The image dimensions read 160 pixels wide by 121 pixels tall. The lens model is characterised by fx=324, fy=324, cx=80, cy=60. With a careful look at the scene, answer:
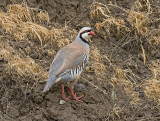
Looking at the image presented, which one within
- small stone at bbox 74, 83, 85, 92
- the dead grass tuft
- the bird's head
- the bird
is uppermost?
the bird's head

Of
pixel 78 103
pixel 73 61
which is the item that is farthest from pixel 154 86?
pixel 73 61

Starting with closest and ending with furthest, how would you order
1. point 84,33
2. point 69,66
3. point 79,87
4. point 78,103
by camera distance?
point 69,66, point 78,103, point 79,87, point 84,33

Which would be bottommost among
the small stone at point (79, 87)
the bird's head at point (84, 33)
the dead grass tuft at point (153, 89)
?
the dead grass tuft at point (153, 89)

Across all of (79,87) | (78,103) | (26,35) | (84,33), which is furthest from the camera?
(26,35)

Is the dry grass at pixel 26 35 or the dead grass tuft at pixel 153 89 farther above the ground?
the dry grass at pixel 26 35

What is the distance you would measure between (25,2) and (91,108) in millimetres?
2644

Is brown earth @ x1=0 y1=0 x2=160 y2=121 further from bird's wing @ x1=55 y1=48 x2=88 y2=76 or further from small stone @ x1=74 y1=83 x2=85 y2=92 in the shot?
bird's wing @ x1=55 y1=48 x2=88 y2=76

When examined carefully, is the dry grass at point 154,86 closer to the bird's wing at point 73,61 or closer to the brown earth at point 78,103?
the brown earth at point 78,103

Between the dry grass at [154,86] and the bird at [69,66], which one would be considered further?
the dry grass at [154,86]

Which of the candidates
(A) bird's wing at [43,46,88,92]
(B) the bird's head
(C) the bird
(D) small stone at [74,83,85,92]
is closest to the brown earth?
(D) small stone at [74,83,85,92]

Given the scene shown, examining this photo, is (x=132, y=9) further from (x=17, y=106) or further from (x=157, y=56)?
(x=17, y=106)

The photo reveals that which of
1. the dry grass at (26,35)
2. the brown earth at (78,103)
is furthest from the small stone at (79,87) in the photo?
the dry grass at (26,35)

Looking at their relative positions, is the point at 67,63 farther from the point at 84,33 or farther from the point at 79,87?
the point at 84,33

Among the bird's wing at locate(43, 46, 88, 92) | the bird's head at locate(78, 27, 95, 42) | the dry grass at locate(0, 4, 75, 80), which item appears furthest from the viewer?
the bird's head at locate(78, 27, 95, 42)
